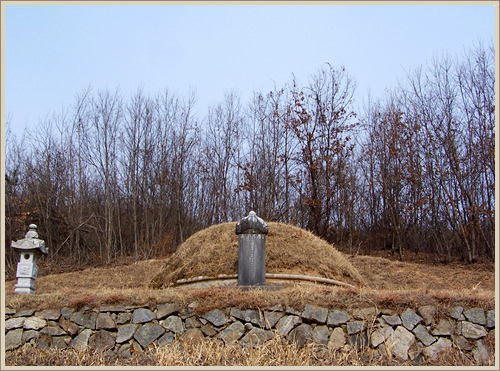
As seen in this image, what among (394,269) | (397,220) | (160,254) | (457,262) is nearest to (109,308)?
(394,269)

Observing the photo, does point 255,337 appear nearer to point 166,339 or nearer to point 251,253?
point 166,339

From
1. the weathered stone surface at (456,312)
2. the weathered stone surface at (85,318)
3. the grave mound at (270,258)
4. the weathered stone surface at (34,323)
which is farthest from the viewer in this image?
the grave mound at (270,258)

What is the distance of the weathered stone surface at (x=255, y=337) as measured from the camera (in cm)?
791

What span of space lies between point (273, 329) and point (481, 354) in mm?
3227

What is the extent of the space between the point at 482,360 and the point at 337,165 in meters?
16.5

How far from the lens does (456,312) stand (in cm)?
816

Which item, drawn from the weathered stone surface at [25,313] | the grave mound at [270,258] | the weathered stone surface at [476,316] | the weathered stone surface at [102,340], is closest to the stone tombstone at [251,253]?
the grave mound at [270,258]

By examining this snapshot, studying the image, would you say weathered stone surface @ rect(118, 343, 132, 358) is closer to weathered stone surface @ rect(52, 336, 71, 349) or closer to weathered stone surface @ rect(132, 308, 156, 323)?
weathered stone surface @ rect(132, 308, 156, 323)

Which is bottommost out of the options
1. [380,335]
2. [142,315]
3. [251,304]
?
[380,335]

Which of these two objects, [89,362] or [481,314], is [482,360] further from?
[89,362]

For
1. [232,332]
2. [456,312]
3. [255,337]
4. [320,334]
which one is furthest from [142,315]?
[456,312]

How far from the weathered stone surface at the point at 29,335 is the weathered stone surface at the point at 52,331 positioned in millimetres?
95

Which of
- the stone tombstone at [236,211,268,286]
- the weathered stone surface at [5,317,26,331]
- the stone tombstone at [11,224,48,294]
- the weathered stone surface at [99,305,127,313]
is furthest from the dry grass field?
the stone tombstone at [11,224,48,294]

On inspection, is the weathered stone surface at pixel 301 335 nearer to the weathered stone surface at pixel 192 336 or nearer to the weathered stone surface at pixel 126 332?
the weathered stone surface at pixel 192 336
